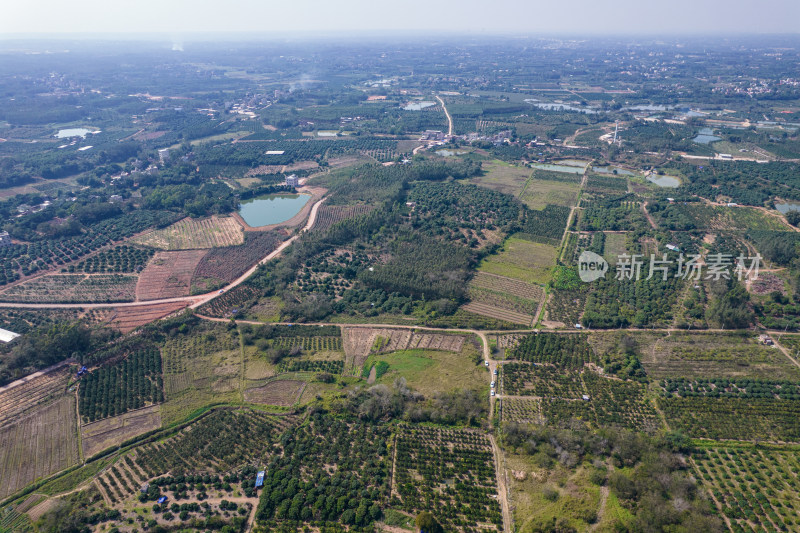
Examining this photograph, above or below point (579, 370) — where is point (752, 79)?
above

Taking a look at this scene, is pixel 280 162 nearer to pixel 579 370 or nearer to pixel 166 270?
pixel 166 270

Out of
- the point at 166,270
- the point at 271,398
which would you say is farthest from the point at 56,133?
the point at 271,398

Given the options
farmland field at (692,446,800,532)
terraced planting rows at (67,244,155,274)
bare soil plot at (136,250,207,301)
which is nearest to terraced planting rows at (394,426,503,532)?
farmland field at (692,446,800,532)

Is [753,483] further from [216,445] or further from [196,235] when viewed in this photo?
[196,235]
